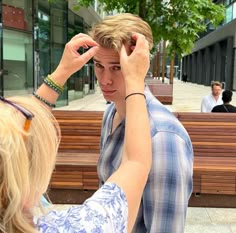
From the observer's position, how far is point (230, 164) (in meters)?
5.58

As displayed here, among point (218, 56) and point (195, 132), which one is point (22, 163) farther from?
point (218, 56)

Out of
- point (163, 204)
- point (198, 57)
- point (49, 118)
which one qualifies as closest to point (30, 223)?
point (49, 118)

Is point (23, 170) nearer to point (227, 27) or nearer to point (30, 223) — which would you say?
point (30, 223)

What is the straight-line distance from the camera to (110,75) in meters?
1.73

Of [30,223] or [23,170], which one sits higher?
[23,170]

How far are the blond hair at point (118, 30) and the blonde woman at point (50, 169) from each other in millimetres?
254

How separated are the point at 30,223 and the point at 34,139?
7.6 inches

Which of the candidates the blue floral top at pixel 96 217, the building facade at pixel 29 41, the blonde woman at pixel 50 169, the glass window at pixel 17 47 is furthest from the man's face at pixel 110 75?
the glass window at pixel 17 47

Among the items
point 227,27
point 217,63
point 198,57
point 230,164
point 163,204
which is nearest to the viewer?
point 163,204

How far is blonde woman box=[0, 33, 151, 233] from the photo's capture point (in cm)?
93

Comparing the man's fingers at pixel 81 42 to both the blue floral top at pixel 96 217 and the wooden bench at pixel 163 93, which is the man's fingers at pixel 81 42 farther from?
the wooden bench at pixel 163 93

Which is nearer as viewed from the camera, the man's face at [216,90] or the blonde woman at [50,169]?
the blonde woman at [50,169]

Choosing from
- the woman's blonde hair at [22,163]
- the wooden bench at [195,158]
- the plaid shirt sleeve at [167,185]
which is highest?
the woman's blonde hair at [22,163]

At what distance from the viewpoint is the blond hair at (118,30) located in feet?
5.15
